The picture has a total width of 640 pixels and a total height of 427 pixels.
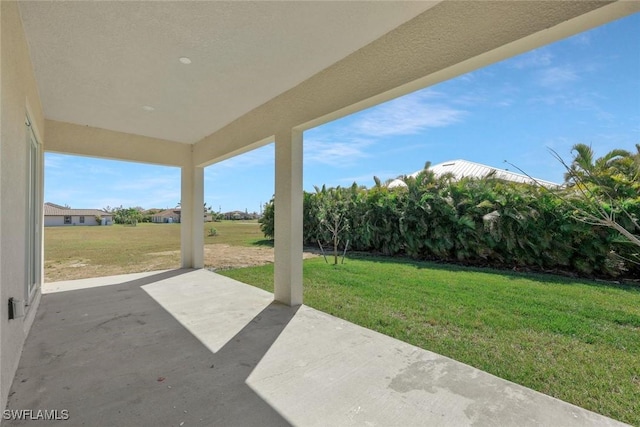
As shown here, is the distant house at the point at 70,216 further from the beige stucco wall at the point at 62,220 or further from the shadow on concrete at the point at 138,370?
the shadow on concrete at the point at 138,370

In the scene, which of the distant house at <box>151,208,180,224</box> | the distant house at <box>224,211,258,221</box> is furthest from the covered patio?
the distant house at <box>224,211,258,221</box>

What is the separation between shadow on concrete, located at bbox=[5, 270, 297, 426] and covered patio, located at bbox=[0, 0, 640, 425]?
0.02 m

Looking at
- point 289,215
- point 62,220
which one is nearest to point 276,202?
point 289,215

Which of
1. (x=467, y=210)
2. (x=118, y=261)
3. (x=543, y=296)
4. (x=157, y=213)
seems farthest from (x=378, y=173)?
(x=157, y=213)

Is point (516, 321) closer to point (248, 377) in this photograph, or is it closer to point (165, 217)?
point (248, 377)

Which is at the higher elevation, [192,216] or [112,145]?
[112,145]

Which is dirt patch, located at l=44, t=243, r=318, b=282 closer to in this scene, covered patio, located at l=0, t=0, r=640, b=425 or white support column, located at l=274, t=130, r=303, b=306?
covered patio, located at l=0, t=0, r=640, b=425

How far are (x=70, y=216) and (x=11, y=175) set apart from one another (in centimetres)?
5579

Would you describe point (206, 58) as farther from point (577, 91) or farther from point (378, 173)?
point (378, 173)

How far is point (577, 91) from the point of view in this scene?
199 inches

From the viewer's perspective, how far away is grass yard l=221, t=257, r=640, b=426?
271 cm

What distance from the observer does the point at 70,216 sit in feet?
147

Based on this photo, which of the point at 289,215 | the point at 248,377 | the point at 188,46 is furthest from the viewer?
the point at 289,215

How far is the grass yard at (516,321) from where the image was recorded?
271cm
